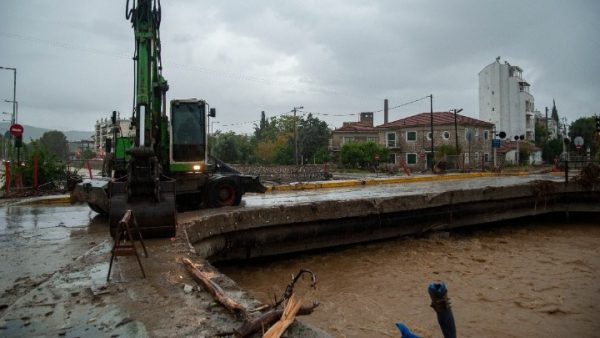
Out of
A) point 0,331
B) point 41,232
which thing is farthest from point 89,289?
point 41,232

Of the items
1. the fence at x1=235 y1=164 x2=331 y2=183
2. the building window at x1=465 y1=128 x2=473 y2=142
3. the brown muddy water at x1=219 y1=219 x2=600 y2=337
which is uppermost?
the building window at x1=465 y1=128 x2=473 y2=142

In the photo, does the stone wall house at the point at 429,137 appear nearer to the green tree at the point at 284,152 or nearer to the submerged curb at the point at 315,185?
the green tree at the point at 284,152

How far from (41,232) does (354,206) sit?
6605 mm

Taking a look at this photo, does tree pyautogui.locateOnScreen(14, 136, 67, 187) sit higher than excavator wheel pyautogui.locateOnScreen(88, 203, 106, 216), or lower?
higher

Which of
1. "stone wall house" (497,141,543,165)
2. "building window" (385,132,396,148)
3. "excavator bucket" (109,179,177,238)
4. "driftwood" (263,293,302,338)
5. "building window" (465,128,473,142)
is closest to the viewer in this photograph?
"driftwood" (263,293,302,338)

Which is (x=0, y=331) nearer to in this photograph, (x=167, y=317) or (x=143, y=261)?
(x=167, y=317)

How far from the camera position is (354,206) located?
10.0 m

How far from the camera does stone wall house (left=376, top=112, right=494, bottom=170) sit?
137 feet

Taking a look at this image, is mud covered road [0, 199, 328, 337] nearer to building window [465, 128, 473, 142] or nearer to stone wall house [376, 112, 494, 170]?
building window [465, 128, 473, 142]

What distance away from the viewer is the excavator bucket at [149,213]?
6.11 metres

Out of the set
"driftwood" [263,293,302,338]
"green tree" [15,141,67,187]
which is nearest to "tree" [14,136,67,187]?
"green tree" [15,141,67,187]

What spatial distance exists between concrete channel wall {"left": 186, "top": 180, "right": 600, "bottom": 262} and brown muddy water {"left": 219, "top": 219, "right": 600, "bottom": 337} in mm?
428

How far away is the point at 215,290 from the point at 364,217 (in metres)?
7.38

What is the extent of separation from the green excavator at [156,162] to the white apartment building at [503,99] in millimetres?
54942
